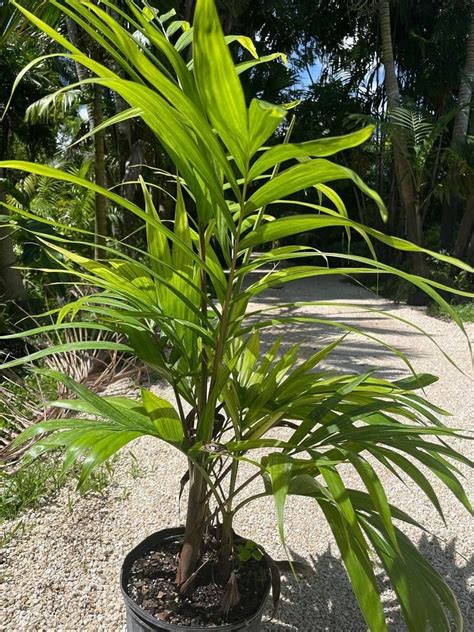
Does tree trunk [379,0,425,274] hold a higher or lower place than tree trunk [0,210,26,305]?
higher

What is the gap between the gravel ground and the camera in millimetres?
1518

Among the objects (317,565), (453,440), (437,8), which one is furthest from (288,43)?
(317,565)

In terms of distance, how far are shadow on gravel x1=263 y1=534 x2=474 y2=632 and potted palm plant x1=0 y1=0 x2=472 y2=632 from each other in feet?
1.33

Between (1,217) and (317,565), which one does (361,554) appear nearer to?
(1,217)

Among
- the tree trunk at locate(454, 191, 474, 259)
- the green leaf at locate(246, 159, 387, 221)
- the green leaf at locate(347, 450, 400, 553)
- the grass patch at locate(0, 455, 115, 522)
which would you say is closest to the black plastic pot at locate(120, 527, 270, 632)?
the green leaf at locate(347, 450, 400, 553)

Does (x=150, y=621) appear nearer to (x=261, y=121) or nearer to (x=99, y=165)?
(x=261, y=121)

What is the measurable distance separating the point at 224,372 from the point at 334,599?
1.14 metres

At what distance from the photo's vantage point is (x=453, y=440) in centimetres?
284

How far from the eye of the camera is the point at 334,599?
5.24 feet

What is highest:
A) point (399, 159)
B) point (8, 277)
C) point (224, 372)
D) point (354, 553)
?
point (399, 159)

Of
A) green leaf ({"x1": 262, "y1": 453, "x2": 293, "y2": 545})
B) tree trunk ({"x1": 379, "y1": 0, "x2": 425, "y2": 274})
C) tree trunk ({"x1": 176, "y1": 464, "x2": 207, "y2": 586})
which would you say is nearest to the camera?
green leaf ({"x1": 262, "y1": 453, "x2": 293, "y2": 545})

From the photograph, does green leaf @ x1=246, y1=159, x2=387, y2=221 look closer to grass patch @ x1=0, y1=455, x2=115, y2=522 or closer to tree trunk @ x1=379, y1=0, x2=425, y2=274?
grass patch @ x1=0, y1=455, x2=115, y2=522

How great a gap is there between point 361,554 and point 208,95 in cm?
79

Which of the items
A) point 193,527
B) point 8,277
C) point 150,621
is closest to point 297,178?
point 193,527
